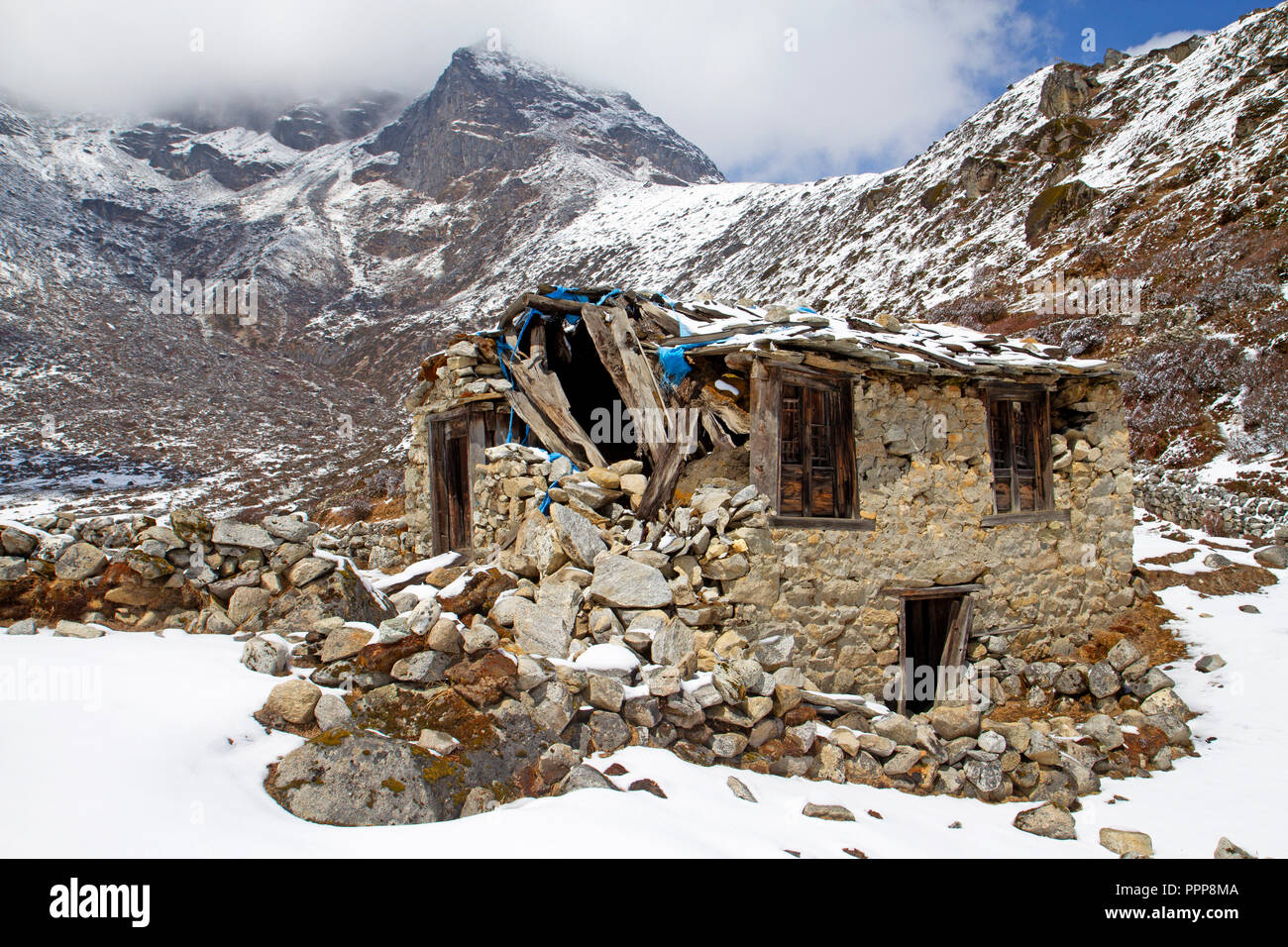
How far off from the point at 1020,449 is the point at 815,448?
12.1ft

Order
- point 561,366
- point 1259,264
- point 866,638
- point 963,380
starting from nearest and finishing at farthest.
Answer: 1. point 866,638
2. point 963,380
3. point 561,366
4. point 1259,264

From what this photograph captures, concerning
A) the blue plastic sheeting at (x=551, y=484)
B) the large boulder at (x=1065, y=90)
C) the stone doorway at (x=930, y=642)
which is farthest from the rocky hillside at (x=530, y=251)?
the blue plastic sheeting at (x=551, y=484)

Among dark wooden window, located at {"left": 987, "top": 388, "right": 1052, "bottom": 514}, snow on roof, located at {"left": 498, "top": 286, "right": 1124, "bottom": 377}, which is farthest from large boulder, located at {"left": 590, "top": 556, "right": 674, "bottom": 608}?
dark wooden window, located at {"left": 987, "top": 388, "right": 1052, "bottom": 514}

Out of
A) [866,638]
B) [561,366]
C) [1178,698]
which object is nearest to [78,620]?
[561,366]

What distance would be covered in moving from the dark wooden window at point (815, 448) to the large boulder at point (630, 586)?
5.82 feet

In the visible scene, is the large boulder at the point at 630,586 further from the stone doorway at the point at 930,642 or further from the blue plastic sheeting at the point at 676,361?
the stone doorway at the point at 930,642

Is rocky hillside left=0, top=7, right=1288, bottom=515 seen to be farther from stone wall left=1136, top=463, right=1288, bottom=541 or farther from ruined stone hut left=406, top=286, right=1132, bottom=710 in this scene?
ruined stone hut left=406, top=286, right=1132, bottom=710

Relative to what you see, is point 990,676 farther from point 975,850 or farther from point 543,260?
point 543,260

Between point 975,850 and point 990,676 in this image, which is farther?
point 990,676

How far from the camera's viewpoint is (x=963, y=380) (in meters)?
8.87

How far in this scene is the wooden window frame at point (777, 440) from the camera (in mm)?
7477

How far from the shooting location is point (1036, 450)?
9930 millimetres

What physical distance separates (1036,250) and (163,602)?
103ft

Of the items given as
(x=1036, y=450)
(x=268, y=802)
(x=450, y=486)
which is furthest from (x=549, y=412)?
(x=1036, y=450)
